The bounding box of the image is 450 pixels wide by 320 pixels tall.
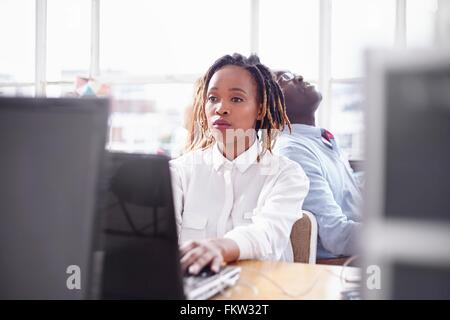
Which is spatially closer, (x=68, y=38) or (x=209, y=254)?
(x=209, y=254)

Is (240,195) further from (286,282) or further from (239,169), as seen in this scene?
(286,282)

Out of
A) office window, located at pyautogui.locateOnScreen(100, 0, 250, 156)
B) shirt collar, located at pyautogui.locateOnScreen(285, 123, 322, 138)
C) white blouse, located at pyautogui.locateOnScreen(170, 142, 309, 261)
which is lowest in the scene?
white blouse, located at pyautogui.locateOnScreen(170, 142, 309, 261)

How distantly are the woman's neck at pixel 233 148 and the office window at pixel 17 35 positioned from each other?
87 cm

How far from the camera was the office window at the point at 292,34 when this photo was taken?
141 cm

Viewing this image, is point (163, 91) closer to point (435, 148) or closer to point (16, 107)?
point (16, 107)

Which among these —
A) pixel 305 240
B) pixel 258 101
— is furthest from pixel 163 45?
pixel 305 240

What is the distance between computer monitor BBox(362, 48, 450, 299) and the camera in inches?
12.9

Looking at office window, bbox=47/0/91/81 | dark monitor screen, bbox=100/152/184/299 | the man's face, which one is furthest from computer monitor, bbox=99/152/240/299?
office window, bbox=47/0/91/81

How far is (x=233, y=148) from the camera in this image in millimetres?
910

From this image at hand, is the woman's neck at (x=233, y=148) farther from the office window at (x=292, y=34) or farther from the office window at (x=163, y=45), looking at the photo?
the office window at (x=292, y=34)

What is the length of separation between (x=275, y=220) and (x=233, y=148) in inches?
7.4

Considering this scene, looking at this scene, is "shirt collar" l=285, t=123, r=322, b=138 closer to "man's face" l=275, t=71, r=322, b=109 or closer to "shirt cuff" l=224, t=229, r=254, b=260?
"man's face" l=275, t=71, r=322, b=109

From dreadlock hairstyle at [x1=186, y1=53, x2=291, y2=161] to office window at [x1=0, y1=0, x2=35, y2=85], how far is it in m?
0.76
